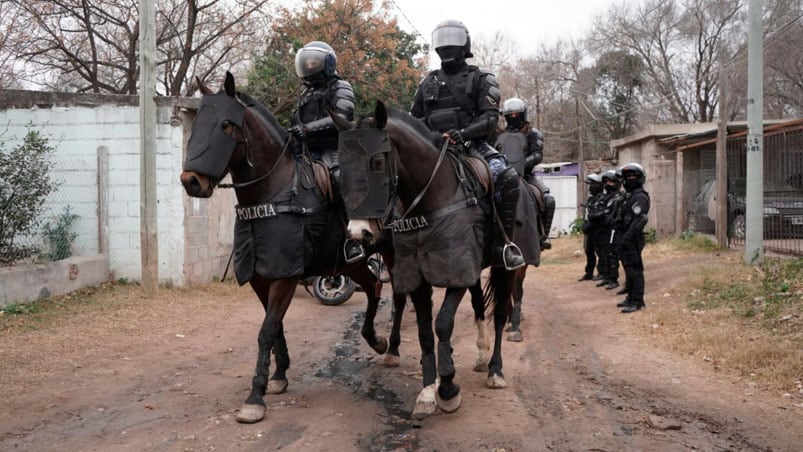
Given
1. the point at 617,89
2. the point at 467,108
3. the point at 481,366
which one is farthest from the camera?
the point at 617,89

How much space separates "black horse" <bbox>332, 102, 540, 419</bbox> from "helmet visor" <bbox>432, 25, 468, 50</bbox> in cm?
116

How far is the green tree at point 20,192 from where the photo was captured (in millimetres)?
9430

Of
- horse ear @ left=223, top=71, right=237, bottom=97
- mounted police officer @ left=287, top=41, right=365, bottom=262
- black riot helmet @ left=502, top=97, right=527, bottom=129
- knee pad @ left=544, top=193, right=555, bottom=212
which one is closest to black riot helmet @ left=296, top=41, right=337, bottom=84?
mounted police officer @ left=287, top=41, right=365, bottom=262

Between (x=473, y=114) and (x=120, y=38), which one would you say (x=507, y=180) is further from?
(x=120, y=38)

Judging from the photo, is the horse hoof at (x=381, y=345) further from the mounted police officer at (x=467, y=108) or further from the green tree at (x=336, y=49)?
the green tree at (x=336, y=49)

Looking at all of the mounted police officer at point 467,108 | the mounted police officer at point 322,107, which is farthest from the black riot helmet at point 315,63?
the mounted police officer at point 467,108

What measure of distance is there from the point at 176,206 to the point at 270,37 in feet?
28.5

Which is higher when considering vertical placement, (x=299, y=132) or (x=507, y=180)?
(x=299, y=132)

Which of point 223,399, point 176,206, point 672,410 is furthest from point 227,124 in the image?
point 176,206

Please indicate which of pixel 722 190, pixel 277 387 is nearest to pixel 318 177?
pixel 277 387

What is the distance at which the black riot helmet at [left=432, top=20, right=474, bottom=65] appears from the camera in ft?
19.6

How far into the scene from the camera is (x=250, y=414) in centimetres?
488

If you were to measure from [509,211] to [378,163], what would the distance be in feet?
4.99

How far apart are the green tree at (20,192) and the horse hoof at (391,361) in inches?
239
